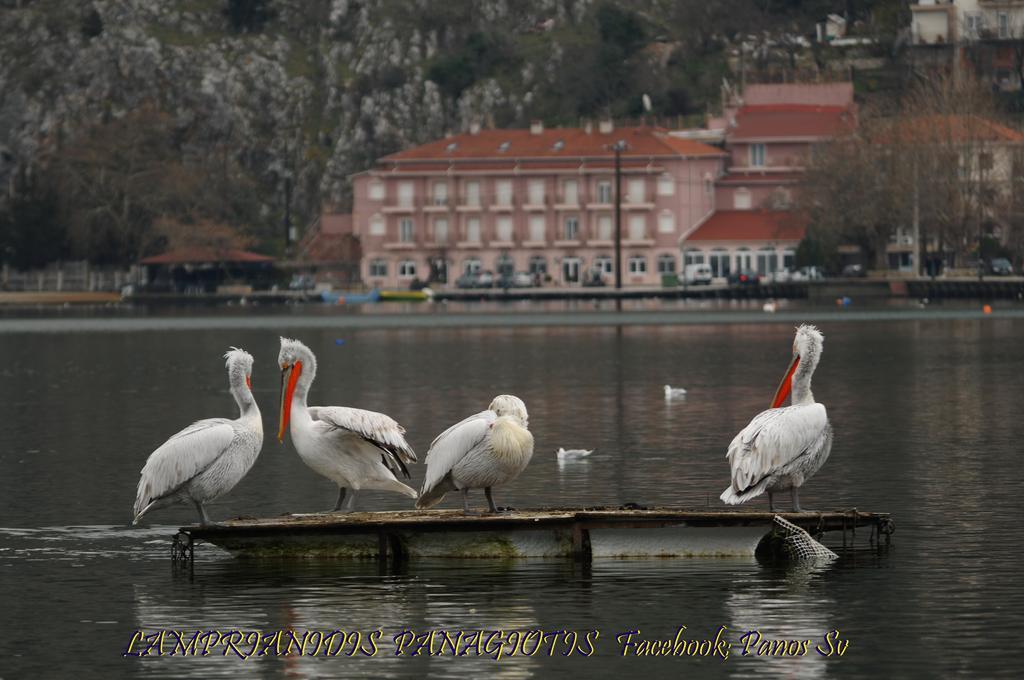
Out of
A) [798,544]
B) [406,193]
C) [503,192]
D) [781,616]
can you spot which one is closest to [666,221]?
[503,192]

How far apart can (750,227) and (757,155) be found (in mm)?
8615

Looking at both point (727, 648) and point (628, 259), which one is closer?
point (727, 648)

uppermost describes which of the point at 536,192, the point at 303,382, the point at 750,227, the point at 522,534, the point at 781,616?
the point at 536,192

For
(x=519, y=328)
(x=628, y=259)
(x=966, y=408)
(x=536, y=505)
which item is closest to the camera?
(x=536, y=505)

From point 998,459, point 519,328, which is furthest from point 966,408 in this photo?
point 519,328

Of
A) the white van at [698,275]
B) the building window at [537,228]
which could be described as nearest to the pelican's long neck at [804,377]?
the white van at [698,275]

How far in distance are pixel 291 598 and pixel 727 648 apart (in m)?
5.79

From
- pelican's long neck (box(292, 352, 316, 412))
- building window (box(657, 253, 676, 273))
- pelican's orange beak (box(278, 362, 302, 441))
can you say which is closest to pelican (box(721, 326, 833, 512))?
pelican's long neck (box(292, 352, 316, 412))

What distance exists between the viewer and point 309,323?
137875 mm

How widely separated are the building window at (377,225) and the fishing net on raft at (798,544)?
171859 millimetres

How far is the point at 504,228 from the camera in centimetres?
19762

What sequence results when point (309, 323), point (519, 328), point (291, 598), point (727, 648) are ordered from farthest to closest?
point (309, 323) < point (519, 328) < point (291, 598) < point (727, 648)

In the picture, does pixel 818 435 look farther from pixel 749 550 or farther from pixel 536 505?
pixel 536 505

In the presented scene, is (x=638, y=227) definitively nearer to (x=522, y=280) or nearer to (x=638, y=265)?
(x=638, y=265)
